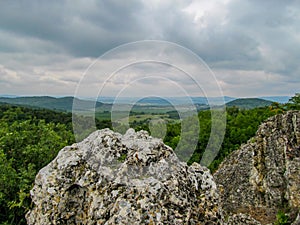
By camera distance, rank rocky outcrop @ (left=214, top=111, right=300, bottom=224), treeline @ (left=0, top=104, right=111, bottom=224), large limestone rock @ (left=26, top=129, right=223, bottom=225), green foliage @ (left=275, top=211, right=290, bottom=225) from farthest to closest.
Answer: rocky outcrop @ (left=214, top=111, right=300, bottom=224)
green foliage @ (left=275, top=211, right=290, bottom=225)
treeline @ (left=0, top=104, right=111, bottom=224)
large limestone rock @ (left=26, top=129, right=223, bottom=225)

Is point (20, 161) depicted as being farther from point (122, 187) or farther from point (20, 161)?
point (122, 187)

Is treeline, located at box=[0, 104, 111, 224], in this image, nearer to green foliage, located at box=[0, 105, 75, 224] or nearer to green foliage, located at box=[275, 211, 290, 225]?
green foliage, located at box=[0, 105, 75, 224]

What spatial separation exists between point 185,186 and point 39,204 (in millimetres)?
3154

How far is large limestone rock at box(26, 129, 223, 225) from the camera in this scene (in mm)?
5766

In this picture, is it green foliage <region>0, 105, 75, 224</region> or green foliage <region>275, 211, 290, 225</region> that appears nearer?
green foliage <region>0, 105, 75, 224</region>

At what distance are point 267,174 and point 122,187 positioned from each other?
1493 centimetres

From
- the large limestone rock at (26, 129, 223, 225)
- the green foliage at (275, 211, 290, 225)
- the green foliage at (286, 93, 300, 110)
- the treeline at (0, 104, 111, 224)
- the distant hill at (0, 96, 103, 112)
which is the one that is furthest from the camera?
the distant hill at (0, 96, 103, 112)

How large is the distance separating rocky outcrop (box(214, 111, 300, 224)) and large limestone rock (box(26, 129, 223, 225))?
10299mm

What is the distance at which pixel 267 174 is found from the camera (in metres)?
18.5

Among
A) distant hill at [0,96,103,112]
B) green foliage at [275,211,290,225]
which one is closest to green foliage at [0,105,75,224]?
green foliage at [275,211,290,225]

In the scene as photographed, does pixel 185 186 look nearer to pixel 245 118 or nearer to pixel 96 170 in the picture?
pixel 96 170

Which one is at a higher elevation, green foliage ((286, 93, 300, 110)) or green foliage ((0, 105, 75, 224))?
green foliage ((286, 93, 300, 110))

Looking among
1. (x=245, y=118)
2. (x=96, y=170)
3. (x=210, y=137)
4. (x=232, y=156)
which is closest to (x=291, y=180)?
(x=232, y=156)

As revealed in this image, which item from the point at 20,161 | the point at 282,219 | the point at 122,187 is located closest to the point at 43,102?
the point at 20,161
